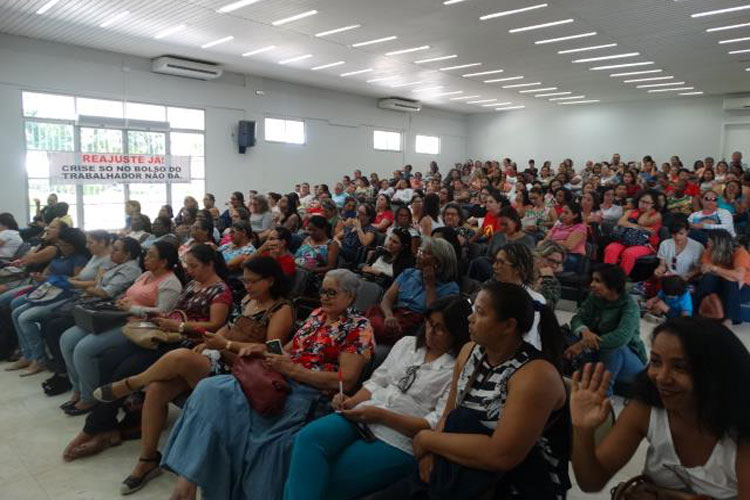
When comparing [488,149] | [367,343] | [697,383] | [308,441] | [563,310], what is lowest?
[563,310]

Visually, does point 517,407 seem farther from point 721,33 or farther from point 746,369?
point 721,33

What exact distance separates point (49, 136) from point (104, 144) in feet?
3.28

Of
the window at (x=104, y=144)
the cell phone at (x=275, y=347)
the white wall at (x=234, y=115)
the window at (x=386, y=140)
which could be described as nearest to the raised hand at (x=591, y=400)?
the cell phone at (x=275, y=347)

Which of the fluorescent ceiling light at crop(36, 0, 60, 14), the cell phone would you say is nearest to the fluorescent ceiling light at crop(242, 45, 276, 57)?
the fluorescent ceiling light at crop(36, 0, 60, 14)

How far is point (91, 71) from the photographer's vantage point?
33.9 feet

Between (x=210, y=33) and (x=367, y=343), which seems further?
(x=210, y=33)

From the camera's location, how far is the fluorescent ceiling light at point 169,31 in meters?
8.59

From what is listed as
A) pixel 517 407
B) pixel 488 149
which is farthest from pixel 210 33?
pixel 488 149

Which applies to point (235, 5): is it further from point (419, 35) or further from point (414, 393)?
point (414, 393)

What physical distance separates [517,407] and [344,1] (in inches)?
265

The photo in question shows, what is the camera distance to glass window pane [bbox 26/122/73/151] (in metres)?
9.82

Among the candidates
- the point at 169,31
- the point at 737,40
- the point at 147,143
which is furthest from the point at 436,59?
the point at 147,143

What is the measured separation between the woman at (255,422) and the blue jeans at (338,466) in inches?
8.1

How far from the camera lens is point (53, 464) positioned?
270 cm
